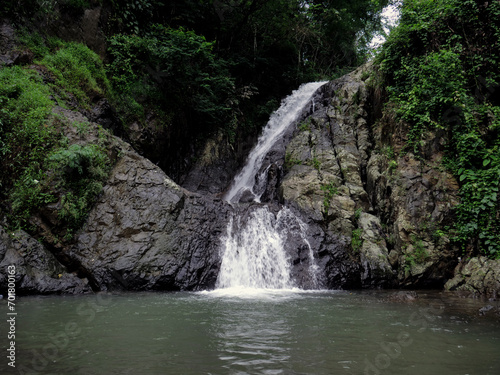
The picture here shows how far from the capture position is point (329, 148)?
12000mm

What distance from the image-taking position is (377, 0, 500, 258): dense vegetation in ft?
27.6

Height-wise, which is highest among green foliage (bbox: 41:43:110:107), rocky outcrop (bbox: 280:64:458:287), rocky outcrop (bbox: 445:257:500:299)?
green foliage (bbox: 41:43:110:107)

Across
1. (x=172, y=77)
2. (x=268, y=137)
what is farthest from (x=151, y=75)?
(x=268, y=137)

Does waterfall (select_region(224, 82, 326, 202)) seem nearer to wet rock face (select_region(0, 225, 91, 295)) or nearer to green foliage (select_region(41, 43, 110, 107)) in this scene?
green foliage (select_region(41, 43, 110, 107))

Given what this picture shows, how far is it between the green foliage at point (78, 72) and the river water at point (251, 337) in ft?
22.8

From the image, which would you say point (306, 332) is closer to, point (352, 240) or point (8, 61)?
point (352, 240)

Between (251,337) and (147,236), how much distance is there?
205 inches

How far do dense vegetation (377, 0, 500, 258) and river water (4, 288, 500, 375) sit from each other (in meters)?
3.15

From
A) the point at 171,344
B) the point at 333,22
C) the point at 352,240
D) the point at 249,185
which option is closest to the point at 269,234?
the point at 352,240

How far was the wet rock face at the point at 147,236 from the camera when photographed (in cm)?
767

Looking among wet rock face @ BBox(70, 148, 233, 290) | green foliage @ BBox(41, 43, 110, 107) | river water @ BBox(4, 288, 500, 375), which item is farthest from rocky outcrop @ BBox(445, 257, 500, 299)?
green foliage @ BBox(41, 43, 110, 107)

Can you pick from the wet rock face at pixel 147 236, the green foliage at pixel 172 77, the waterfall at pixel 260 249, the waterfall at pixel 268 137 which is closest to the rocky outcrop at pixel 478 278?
the waterfall at pixel 260 249

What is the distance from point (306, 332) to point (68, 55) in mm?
11550

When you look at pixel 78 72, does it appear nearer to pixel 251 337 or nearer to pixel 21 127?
pixel 21 127
